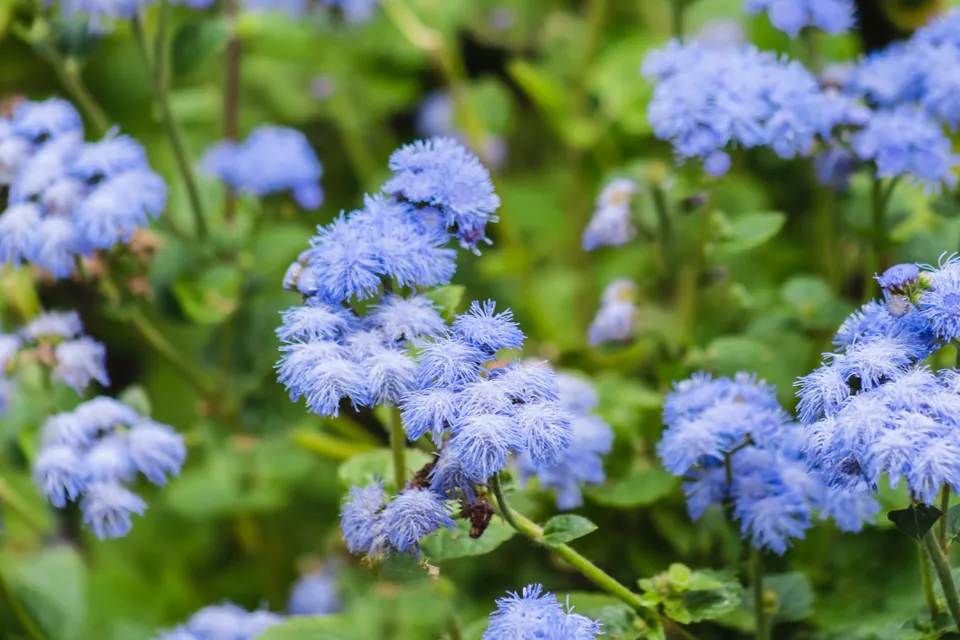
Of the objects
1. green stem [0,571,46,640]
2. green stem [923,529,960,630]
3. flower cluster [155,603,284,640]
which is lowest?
green stem [923,529,960,630]

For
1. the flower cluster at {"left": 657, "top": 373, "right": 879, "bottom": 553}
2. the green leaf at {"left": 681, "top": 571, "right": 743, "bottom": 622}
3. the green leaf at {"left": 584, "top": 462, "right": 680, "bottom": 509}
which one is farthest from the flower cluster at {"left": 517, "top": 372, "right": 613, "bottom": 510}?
the green leaf at {"left": 681, "top": 571, "right": 743, "bottom": 622}

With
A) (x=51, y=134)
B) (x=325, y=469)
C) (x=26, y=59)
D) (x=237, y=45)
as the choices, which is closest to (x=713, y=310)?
(x=325, y=469)

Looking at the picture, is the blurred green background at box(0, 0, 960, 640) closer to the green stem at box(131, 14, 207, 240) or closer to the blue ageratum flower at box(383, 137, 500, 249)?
the green stem at box(131, 14, 207, 240)

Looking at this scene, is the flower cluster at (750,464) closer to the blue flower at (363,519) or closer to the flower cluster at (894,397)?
the flower cluster at (894,397)

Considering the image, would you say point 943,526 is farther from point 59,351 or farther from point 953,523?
point 59,351

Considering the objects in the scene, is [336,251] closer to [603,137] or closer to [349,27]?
[603,137]

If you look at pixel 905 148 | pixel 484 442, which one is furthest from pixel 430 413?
pixel 905 148
